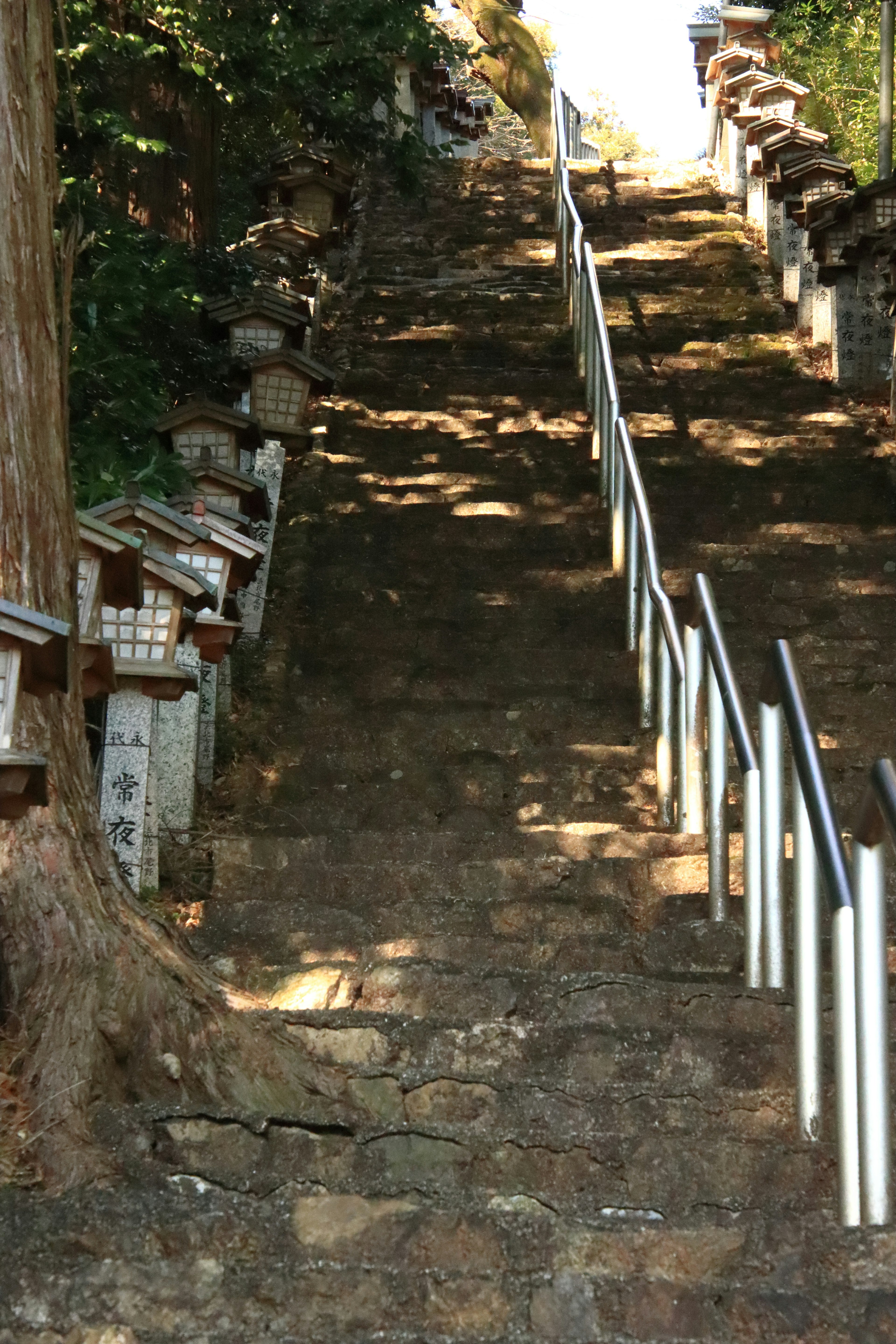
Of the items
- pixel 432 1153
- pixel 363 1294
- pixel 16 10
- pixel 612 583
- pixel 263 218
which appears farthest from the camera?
pixel 263 218

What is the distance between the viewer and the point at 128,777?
4711 mm

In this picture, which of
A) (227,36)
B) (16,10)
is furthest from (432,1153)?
(227,36)

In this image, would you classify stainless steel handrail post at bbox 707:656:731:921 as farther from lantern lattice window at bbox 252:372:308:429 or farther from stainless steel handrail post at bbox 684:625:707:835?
lantern lattice window at bbox 252:372:308:429

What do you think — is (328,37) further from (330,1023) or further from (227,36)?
(330,1023)

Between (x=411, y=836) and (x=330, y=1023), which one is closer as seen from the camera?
(x=330, y=1023)

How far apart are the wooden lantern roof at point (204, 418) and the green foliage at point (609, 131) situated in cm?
2484

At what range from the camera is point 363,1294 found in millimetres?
2738

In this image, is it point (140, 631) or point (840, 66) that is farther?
point (840, 66)

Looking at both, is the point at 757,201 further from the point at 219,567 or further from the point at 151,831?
the point at 151,831

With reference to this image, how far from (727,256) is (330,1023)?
9.31 m

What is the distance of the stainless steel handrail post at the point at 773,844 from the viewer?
3844mm

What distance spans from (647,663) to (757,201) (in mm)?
7572

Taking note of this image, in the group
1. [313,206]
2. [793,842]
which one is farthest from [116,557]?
[313,206]

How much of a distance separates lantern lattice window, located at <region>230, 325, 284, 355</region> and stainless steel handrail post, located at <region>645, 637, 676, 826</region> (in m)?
3.36
